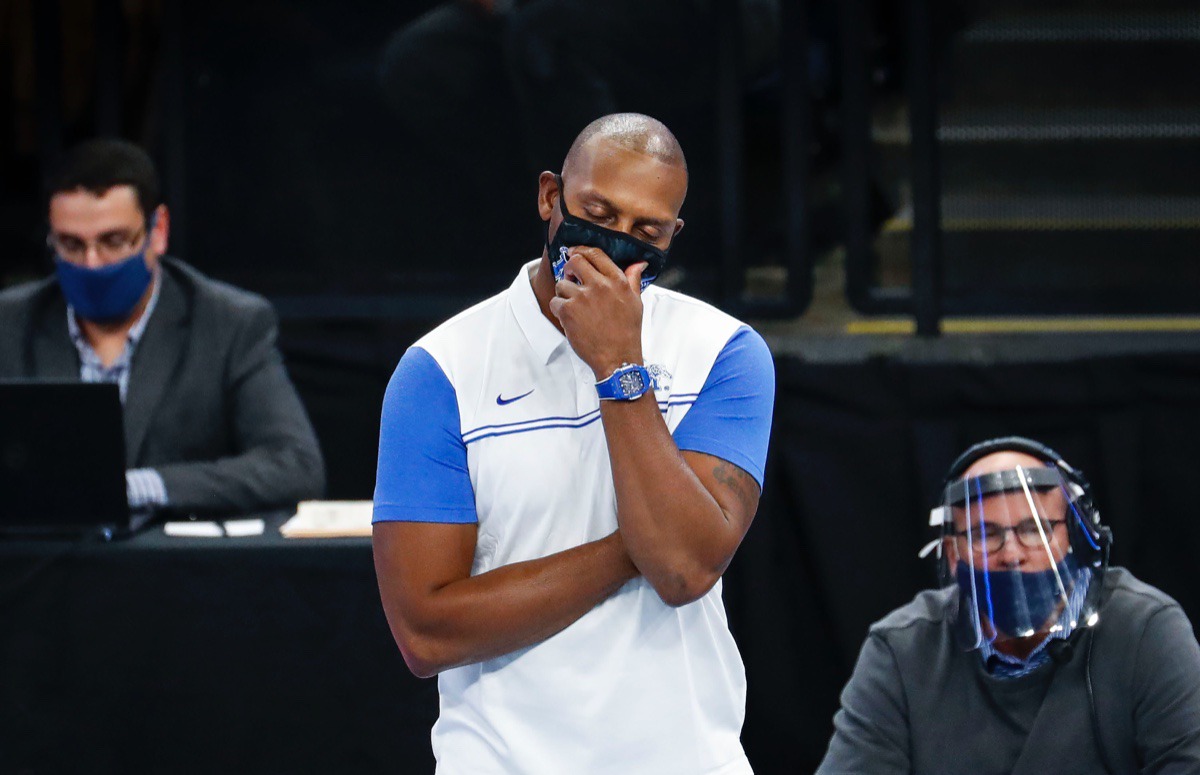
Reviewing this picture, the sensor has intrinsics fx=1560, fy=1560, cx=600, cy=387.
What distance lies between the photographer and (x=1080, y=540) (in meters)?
2.94

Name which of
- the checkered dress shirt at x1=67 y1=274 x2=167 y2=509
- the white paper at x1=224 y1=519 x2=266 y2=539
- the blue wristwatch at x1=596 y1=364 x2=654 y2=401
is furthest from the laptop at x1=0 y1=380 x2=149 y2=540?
the blue wristwatch at x1=596 y1=364 x2=654 y2=401

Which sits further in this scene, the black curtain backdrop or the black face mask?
the black curtain backdrop

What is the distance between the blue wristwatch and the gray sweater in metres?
1.29

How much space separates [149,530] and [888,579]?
188 centimetres

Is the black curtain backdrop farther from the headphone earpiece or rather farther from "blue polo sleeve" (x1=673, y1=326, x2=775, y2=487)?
"blue polo sleeve" (x1=673, y1=326, x2=775, y2=487)

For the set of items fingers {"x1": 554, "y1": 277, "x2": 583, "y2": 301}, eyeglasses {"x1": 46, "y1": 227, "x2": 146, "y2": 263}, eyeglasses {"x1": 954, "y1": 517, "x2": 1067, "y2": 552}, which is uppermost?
fingers {"x1": 554, "y1": 277, "x2": 583, "y2": 301}

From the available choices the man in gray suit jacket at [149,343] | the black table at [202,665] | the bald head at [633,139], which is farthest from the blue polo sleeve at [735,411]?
the man in gray suit jacket at [149,343]

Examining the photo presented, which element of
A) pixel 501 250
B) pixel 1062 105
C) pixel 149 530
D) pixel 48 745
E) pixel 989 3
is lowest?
pixel 48 745

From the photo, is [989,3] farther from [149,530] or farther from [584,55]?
[149,530]

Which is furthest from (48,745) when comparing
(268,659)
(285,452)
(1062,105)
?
(1062,105)

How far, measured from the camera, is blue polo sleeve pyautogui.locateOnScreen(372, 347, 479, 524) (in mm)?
1889

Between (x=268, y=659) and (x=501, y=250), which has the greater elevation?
(x=501, y=250)

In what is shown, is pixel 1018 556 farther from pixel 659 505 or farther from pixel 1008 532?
pixel 659 505

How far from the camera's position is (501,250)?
4.81 meters
